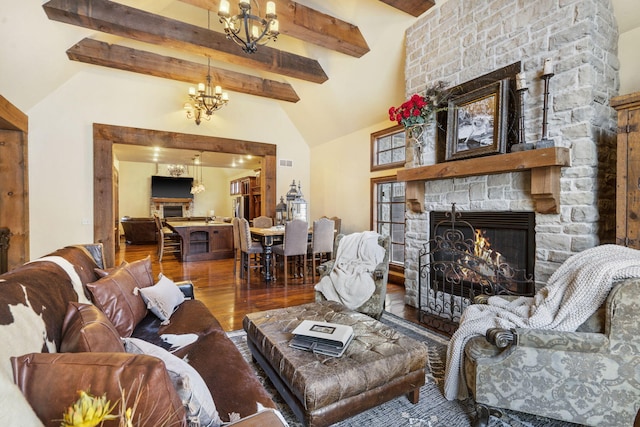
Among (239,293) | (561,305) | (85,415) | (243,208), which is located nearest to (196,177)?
(243,208)

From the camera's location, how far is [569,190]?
7.48 ft

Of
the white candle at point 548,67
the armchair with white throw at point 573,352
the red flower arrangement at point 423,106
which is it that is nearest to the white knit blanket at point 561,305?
the armchair with white throw at point 573,352

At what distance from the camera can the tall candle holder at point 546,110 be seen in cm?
229

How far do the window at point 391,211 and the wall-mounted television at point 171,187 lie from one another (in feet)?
29.9

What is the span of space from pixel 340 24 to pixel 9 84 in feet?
13.7

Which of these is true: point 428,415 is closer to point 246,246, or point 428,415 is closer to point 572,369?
point 572,369

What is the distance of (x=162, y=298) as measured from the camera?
2.16 m

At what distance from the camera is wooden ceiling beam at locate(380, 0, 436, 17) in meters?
3.21

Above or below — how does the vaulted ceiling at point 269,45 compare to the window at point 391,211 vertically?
above

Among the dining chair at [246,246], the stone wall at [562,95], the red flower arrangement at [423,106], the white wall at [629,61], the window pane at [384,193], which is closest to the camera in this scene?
the stone wall at [562,95]

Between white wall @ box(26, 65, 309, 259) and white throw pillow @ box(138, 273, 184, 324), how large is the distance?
3.82 m

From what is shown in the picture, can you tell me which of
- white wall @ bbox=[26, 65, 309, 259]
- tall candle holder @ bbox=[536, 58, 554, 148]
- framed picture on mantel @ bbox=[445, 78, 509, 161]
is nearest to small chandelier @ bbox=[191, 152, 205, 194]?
white wall @ bbox=[26, 65, 309, 259]

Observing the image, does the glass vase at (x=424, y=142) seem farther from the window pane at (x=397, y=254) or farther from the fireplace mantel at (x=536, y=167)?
the window pane at (x=397, y=254)

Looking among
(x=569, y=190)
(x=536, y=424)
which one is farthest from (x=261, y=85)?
(x=536, y=424)
